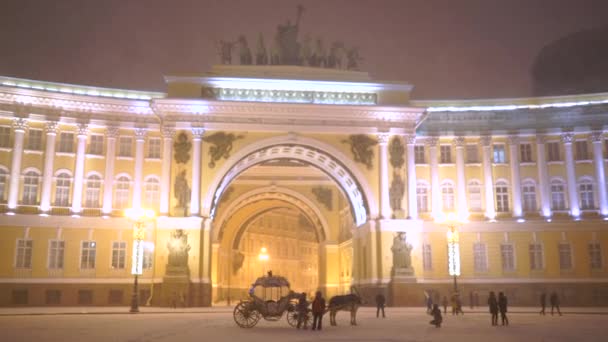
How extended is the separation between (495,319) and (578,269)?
78.0ft

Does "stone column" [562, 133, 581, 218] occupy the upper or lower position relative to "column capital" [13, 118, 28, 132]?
lower

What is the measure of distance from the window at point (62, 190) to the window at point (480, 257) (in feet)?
101

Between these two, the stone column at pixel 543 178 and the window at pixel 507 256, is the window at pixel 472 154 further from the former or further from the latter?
the window at pixel 507 256

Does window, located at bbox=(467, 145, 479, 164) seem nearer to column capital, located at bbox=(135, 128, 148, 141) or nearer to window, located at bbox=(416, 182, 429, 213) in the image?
window, located at bbox=(416, 182, 429, 213)

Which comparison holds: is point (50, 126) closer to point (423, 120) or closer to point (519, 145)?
point (423, 120)

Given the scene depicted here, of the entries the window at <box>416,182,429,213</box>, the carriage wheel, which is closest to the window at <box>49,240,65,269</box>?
the carriage wheel

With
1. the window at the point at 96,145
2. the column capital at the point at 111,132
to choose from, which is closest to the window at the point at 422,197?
the column capital at the point at 111,132

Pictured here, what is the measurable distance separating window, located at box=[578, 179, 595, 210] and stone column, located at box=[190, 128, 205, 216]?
29.2 metres

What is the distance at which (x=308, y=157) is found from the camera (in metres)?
50.1

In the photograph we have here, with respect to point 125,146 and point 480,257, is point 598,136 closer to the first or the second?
point 480,257

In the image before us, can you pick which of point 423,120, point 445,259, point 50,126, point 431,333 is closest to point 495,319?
point 431,333

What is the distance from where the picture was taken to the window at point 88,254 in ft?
146

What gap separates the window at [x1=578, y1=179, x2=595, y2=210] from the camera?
1890 inches

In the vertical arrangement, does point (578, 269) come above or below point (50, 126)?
below
